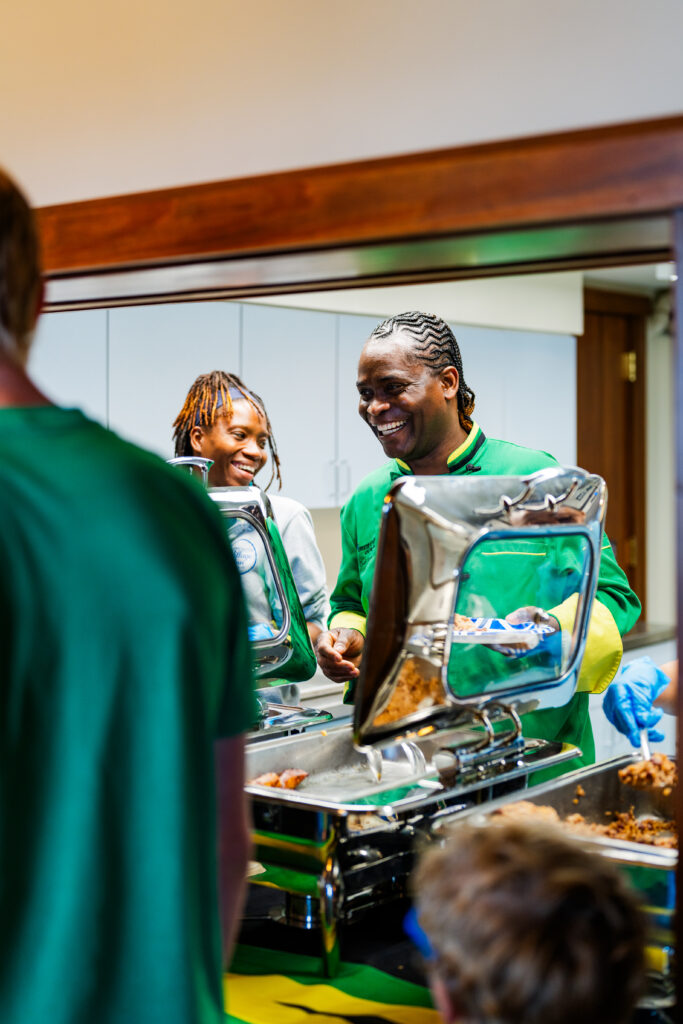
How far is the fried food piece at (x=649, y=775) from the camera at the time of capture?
159cm

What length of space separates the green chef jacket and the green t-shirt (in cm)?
88

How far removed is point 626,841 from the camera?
4.33 ft

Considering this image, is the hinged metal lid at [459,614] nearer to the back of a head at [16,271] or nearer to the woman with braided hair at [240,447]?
the back of a head at [16,271]

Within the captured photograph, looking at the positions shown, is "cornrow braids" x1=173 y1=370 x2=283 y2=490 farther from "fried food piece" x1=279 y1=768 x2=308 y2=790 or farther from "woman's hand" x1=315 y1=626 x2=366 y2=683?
"fried food piece" x1=279 y1=768 x2=308 y2=790

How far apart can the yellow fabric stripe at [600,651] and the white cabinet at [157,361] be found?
5.63 ft

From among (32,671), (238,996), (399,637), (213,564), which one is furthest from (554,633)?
(32,671)

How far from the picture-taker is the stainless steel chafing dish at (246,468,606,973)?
1.39 meters

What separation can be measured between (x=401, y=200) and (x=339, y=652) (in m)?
1.11

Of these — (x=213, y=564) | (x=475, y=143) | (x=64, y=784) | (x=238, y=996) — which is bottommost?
(x=238, y=996)

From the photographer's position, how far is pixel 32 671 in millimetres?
751

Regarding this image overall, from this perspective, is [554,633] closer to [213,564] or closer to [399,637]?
[399,637]

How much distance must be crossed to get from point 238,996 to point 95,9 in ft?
4.22

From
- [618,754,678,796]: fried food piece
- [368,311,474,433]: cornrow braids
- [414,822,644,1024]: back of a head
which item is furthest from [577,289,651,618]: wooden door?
[414,822,644,1024]: back of a head

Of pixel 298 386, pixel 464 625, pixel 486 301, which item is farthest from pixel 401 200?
pixel 486 301
